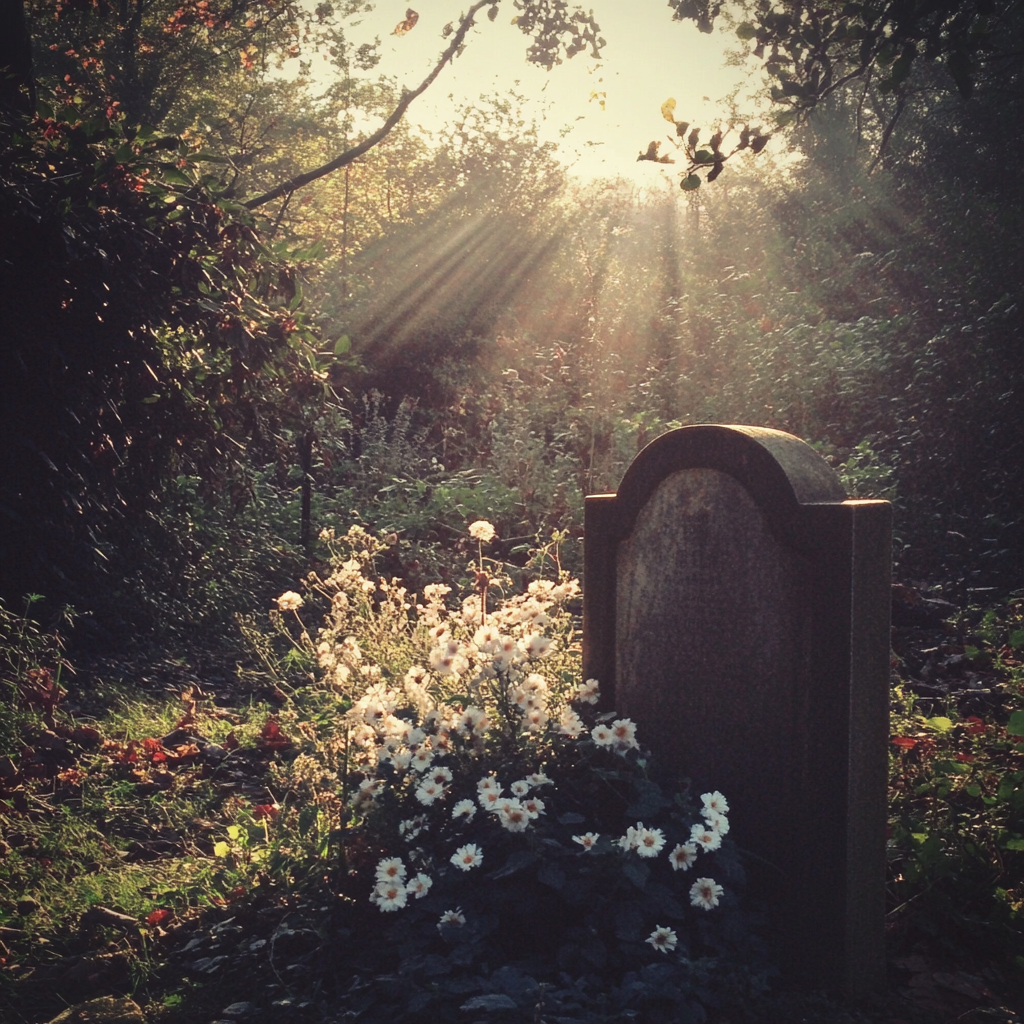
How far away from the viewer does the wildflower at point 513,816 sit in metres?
2.37

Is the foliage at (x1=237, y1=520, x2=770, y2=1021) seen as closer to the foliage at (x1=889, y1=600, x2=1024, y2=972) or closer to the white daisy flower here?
the white daisy flower

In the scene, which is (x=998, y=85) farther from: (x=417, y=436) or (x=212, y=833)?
(x=212, y=833)

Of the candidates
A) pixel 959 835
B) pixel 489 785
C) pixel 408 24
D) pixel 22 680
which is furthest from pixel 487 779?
pixel 408 24

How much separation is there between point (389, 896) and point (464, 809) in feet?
0.96

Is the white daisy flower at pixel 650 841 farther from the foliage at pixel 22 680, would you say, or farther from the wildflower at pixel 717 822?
the foliage at pixel 22 680

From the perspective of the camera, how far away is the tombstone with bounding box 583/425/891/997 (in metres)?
2.41

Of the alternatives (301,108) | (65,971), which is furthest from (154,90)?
(65,971)

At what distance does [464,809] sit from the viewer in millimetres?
2496

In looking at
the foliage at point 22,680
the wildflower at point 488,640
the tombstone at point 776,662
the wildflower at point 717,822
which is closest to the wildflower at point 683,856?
the wildflower at point 717,822

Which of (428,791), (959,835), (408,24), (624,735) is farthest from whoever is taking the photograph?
(408,24)

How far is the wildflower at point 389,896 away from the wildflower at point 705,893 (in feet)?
2.47

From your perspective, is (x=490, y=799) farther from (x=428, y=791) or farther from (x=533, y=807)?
(x=428, y=791)

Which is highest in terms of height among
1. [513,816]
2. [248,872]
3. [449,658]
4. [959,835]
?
[449,658]

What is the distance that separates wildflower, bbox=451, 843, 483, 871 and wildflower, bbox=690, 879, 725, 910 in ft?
1.83
